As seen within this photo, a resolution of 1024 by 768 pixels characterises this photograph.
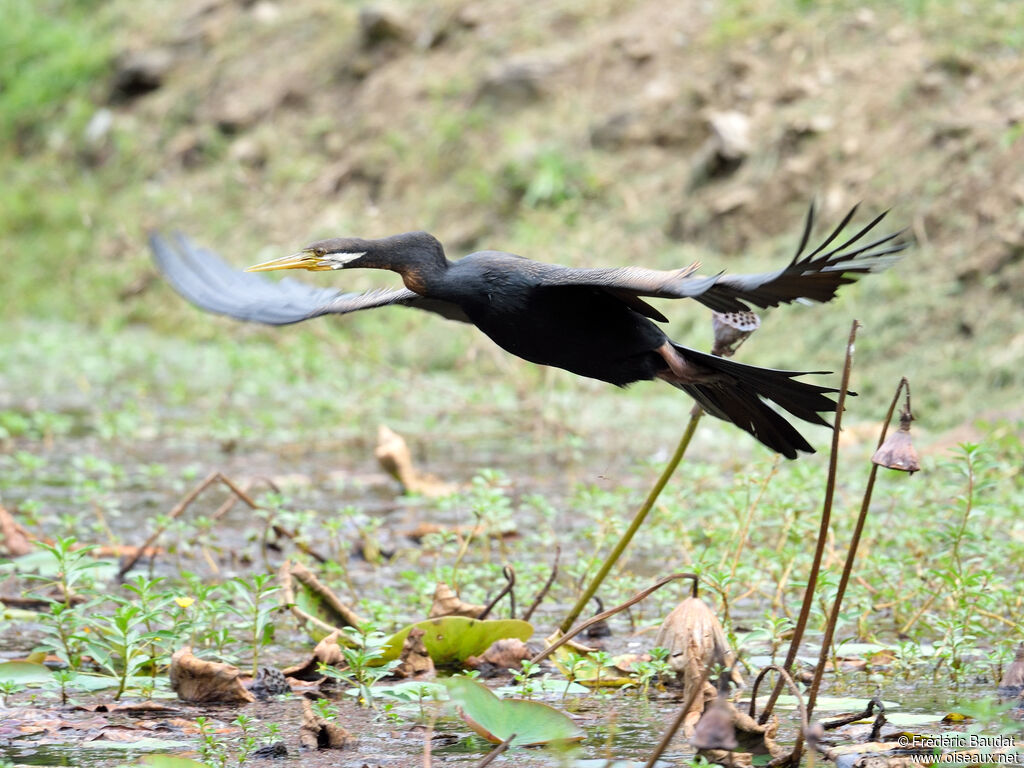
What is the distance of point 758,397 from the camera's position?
11.2 feet

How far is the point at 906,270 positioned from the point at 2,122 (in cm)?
1203

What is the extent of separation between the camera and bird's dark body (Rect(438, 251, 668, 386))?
3.40 meters

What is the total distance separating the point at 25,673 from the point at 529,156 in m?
8.15

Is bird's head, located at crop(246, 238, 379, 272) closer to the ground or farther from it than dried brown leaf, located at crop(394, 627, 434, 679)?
farther from it

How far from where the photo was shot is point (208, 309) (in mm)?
4047

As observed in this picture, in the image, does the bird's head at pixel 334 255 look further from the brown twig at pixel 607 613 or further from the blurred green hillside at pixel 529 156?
the blurred green hillside at pixel 529 156

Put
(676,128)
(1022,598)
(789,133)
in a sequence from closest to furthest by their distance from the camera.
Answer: (1022,598), (789,133), (676,128)

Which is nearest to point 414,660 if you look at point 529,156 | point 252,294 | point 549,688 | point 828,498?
point 549,688

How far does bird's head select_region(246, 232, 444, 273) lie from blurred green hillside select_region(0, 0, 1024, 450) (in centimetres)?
316

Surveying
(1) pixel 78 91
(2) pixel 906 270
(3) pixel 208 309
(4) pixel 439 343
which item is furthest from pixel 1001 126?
(1) pixel 78 91

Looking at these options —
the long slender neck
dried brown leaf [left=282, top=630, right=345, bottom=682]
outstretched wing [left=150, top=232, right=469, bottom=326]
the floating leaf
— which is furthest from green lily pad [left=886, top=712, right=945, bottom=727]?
outstretched wing [left=150, top=232, right=469, bottom=326]

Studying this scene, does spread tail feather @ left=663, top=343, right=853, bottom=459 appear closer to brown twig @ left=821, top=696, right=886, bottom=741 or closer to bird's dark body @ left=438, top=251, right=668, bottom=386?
bird's dark body @ left=438, top=251, right=668, bottom=386

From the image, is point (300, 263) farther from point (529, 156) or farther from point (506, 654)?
point (529, 156)

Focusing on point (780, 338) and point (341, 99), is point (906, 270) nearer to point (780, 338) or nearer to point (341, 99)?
point (780, 338)
